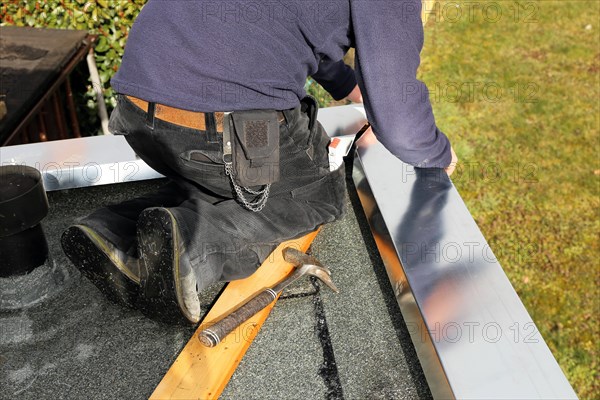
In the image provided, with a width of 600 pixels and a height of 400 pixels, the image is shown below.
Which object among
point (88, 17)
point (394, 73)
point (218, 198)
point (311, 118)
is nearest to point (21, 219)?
point (218, 198)

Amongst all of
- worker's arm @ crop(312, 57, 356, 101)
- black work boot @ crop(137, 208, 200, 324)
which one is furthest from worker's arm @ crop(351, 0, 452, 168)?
black work boot @ crop(137, 208, 200, 324)

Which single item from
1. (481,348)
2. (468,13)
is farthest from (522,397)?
(468,13)

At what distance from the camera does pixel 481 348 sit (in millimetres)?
1531

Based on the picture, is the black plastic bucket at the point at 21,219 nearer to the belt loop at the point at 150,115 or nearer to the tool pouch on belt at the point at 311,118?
the belt loop at the point at 150,115

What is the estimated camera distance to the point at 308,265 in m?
1.88

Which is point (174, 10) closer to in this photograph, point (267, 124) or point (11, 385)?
point (267, 124)

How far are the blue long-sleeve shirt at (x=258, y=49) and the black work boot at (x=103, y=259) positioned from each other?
41 cm

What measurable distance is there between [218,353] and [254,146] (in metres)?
0.57

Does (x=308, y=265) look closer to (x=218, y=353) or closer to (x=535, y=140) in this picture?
(x=218, y=353)

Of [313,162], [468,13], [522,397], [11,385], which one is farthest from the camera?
[468,13]

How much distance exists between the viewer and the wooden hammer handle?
5.38 ft

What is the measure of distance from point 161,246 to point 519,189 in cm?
307

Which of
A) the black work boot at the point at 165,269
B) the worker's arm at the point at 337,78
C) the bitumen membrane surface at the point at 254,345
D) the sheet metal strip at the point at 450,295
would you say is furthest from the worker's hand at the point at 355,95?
the black work boot at the point at 165,269

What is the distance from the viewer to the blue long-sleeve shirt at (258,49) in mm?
1669
